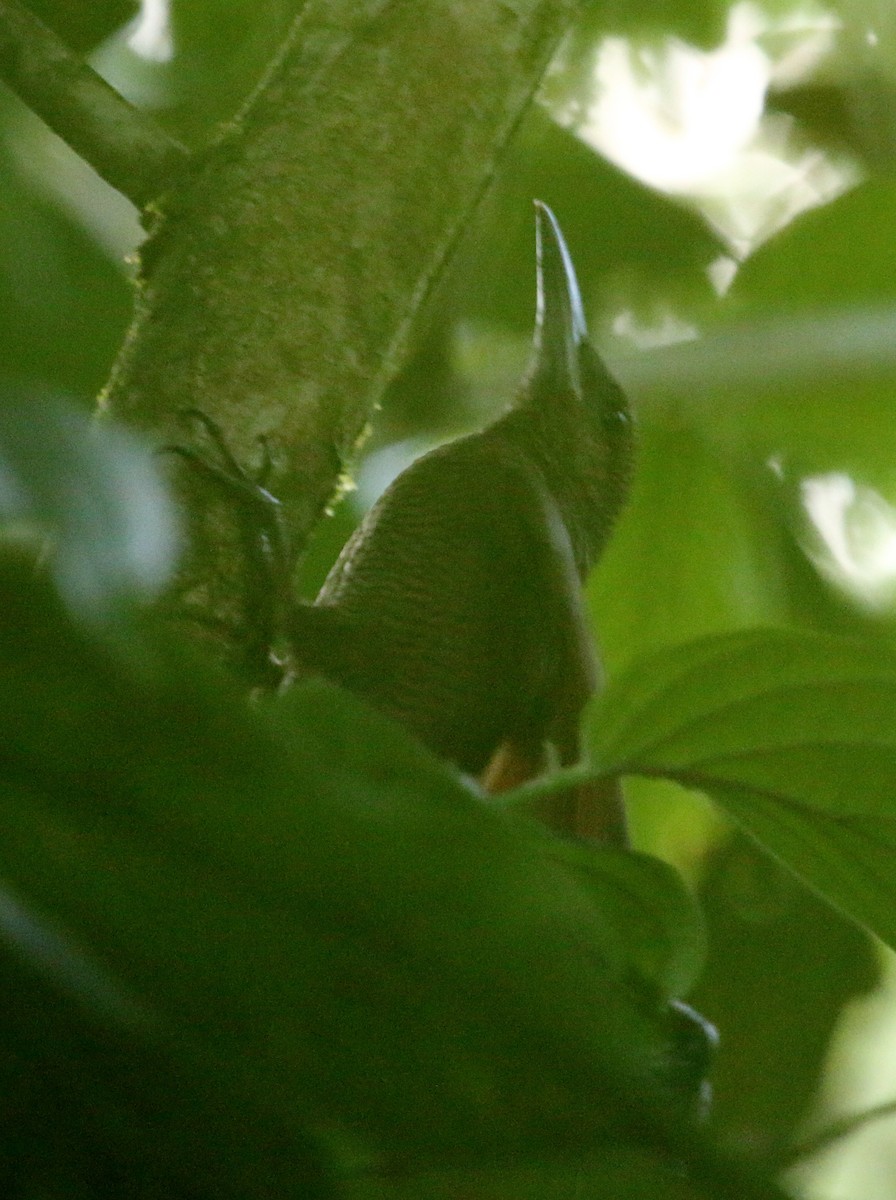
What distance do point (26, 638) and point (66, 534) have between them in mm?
88

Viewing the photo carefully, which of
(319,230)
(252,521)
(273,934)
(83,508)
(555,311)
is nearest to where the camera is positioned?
(83,508)

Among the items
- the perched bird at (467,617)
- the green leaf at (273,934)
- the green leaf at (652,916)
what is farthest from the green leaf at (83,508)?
the perched bird at (467,617)

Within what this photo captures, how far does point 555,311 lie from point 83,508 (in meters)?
1.52

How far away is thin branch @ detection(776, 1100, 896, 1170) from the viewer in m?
0.87

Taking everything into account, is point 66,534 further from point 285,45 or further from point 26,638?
point 285,45

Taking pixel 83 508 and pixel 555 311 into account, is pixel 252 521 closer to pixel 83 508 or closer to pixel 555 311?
pixel 83 508

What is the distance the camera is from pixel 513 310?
2.49 metres

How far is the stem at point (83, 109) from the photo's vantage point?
1.33 metres

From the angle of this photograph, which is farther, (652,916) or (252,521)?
(252,521)

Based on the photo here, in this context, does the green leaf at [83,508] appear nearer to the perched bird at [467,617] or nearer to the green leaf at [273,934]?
the green leaf at [273,934]

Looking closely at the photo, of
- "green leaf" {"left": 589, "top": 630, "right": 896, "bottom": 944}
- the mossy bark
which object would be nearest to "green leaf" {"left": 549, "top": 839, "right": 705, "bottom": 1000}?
"green leaf" {"left": 589, "top": 630, "right": 896, "bottom": 944}

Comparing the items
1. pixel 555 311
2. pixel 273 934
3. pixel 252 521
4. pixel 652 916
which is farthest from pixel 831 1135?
pixel 555 311

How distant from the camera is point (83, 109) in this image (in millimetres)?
1333

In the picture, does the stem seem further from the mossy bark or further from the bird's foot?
the bird's foot
